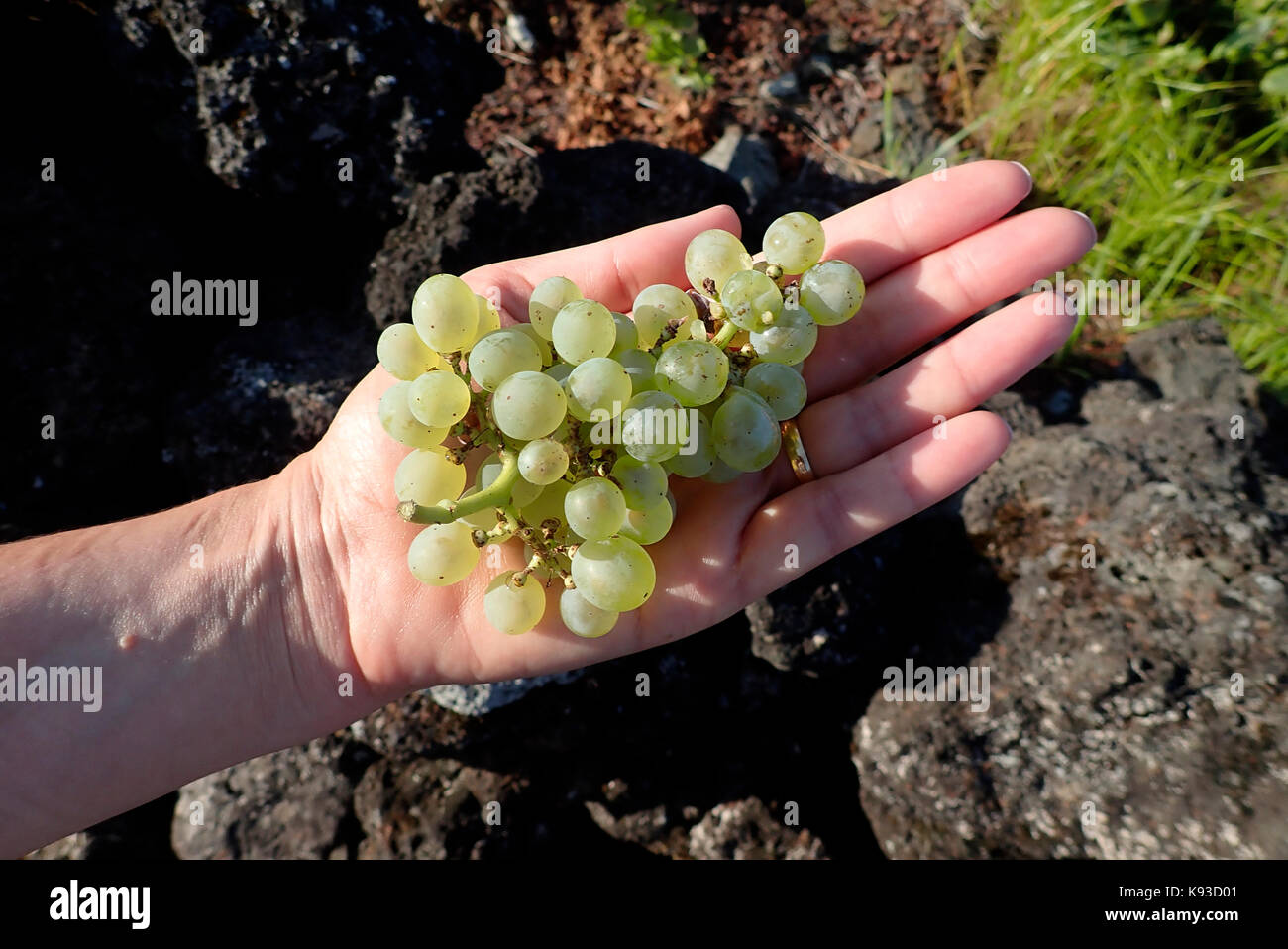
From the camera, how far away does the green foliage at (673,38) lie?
4.54m

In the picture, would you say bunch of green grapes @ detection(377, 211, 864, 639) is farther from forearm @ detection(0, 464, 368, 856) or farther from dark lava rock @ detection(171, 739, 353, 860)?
dark lava rock @ detection(171, 739, 353, 860)

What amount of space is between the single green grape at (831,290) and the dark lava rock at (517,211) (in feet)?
4.91

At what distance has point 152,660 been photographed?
243 cm

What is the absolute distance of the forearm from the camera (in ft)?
7.71

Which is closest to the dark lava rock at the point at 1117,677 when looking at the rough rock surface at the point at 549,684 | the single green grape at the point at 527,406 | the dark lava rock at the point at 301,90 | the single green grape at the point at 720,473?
the rough rock surface at the point at 549,684

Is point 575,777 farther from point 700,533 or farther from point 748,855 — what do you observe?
point 700,533

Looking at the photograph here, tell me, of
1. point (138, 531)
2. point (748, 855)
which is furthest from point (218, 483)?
point (748, 855)

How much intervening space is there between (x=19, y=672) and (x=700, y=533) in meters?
2.03
